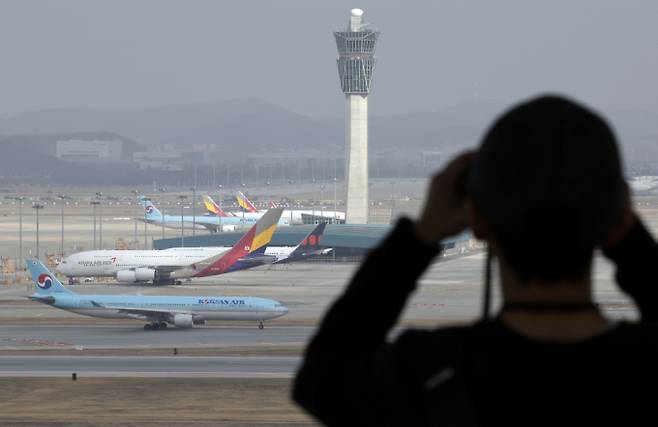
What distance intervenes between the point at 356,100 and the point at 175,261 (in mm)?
84754

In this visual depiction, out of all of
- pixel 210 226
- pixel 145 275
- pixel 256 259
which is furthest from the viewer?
pixel 210 226

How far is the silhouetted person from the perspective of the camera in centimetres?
291

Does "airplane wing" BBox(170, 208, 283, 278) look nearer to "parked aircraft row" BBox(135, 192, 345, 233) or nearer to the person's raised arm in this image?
"parked aircraft row" BBox(135, 192, 345, 233)

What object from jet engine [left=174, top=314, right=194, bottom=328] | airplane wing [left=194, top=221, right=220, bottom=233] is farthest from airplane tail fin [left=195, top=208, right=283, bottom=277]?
airplane wing [left=194, top=221, right=220, bottom=233]

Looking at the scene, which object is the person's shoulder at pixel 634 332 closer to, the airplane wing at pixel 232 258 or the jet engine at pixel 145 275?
the airplane wing at pixel 232 258

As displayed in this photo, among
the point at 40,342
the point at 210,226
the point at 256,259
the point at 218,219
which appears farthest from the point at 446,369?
the point at 218,219

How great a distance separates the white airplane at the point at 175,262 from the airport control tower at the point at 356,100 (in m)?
75.5

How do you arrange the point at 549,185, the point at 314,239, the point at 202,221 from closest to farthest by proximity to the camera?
1. the point at 549,185
2. the point at 314,239
3. the point at 202,221

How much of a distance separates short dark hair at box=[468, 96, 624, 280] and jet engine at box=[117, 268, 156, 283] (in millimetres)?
85130

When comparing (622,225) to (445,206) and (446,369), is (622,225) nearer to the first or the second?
(445,206)

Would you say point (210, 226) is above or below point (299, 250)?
above

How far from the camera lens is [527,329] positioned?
2986 millimetres

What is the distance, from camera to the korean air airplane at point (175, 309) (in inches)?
2547

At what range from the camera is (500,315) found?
3.05 m
